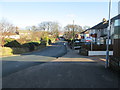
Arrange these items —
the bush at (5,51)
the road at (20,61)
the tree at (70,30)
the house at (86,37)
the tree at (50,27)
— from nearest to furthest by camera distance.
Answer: the road at (20,61) → the house at (86,37) → the bush at (5,51) → the tree at (70,30) → the tree at (50,27)

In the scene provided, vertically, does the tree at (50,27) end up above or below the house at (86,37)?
above

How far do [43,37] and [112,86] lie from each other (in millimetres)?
45807

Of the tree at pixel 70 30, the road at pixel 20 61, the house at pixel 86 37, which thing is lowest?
the road at pixel 20 61

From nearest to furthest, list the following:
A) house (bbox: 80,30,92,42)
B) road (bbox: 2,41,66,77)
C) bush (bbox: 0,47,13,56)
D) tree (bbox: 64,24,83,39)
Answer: road (bbox: 2,41,66,77) < house (bbox: 80,30,92,42) < bush (bbox: 0,47,13,56) < tree (bbox: 64,24,83,39)

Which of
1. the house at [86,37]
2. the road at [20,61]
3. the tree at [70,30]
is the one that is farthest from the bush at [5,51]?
the tree at [70,30]

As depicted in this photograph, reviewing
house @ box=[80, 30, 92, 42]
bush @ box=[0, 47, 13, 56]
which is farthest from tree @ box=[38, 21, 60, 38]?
bush @ box=[0, 47, 13, 56]

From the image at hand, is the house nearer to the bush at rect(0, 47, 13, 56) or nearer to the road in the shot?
the road

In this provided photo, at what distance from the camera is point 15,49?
2092 centimetres

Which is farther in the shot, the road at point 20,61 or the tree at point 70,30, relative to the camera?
the tree at point 70,30

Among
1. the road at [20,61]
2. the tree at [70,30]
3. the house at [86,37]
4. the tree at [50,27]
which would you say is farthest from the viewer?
the tree at [50,27]

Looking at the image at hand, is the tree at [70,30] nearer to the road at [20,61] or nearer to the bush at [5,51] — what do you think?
the bush at [5,51]

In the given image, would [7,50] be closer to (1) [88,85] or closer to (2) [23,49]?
(2) [23,49]

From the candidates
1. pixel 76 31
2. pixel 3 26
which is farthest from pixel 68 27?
pixel 3 26

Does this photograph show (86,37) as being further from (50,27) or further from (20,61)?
(50,27)
